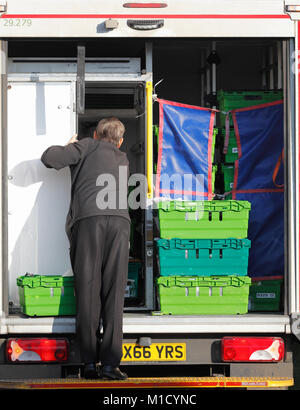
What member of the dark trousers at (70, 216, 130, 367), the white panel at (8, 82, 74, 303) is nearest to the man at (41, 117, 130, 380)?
the dark trousers at (70, 216, 130, 367)

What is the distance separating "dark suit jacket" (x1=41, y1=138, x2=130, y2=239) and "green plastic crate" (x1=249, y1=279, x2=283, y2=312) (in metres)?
1.24

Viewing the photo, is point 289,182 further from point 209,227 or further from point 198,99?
point 198,99

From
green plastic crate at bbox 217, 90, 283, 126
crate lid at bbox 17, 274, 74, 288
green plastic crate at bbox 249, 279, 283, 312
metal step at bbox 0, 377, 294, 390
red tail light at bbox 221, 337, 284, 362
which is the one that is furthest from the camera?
green plastic crate at bbox 217, 90, 283, 126

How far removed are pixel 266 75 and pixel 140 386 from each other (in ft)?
10.6

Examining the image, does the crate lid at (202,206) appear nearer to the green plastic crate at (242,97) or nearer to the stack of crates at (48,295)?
the stack of crates at (48,295)

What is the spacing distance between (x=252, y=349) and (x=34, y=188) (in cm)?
170

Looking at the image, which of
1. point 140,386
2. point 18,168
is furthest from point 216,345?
point 18,168

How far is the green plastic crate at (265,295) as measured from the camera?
15.5ft

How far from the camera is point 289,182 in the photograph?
402cm

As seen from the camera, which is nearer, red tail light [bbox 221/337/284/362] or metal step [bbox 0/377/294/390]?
metal step [bbox 0/377/294/390]

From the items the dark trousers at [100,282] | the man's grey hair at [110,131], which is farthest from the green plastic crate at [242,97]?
the dark trousers at [100,282]

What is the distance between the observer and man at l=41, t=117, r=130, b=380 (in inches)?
153
